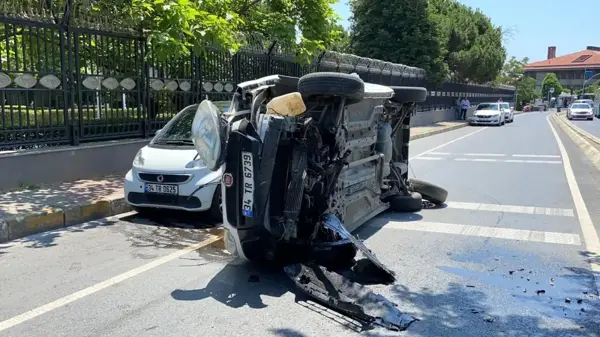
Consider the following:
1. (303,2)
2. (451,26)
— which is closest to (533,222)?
(303,2)

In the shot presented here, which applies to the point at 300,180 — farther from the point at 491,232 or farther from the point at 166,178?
the point at 491,232

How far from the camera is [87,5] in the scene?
30.4 feet

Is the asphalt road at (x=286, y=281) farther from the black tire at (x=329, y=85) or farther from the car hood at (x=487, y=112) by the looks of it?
the car hood at (x=487, y=112)

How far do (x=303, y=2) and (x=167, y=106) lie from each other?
514 cm

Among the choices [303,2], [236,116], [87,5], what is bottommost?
[236,116]

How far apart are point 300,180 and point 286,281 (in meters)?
0.94

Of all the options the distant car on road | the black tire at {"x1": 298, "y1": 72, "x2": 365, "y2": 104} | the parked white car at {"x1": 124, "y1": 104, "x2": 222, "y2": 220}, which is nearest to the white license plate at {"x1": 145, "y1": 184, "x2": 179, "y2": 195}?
the parked white car at {"x1": 124, "y1": 104, "x2": 222, "y2": 220}

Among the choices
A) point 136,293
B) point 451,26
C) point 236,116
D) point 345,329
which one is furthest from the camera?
point 451,26

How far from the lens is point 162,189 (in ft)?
21.4

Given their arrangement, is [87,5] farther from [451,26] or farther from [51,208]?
[451,26]

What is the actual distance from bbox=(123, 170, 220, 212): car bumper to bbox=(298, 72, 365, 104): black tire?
226 cm

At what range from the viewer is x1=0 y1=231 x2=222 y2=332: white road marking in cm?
379

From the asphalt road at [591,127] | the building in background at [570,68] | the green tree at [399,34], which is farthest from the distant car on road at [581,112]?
the building in background at [570,68]

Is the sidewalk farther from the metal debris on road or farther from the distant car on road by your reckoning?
the distant car on road
